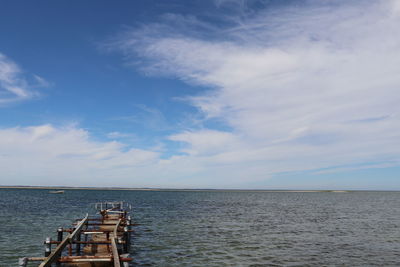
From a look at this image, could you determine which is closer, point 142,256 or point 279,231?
point 142,256

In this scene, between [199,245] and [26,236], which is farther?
[26,236]

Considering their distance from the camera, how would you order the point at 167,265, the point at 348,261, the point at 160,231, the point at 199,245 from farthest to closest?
the point at 160,231 < the point at 199,245 < the point at 348,261 < the point at 167,265

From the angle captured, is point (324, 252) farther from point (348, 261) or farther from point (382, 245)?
point (382, 245)

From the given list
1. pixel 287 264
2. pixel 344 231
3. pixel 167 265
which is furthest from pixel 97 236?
pixel 344 231

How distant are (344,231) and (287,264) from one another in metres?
18.1

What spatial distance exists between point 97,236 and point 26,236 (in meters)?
8.33

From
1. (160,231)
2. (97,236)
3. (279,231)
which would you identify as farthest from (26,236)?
(279,231)

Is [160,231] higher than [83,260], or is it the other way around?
[83,260]

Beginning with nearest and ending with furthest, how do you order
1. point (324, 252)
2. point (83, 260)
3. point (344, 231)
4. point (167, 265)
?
point (83, 260), point (167, 265), point (324, 252), point (344, 231)

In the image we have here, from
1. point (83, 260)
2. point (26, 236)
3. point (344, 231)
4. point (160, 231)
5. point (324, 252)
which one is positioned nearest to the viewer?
point (83, 260)

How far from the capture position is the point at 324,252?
74.7 ft

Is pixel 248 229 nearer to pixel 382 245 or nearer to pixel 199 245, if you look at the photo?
pixel 199 245

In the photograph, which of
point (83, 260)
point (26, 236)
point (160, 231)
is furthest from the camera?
point (160, 231)

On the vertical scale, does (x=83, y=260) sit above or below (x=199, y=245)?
above
